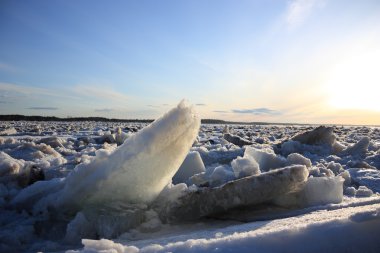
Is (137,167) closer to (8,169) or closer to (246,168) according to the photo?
(246,168)

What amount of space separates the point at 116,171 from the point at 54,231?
1.59ft

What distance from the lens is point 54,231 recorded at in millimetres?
2070

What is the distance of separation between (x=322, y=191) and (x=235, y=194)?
65cm

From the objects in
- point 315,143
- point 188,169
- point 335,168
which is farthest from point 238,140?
point 188,169

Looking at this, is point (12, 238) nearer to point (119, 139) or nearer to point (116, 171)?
point (116, 171)

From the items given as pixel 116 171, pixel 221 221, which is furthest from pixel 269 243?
pixel 116 171

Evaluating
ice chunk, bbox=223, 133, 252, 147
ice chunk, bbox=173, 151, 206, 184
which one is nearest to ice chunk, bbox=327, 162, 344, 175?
ice chunk, bbox=173, 151, 206, 184

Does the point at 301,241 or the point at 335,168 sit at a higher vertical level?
the point at 301,241

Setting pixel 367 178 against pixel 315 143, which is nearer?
pixel 367 178

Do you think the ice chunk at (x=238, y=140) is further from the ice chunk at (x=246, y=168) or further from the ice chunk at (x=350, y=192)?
the ice chunk at (x=246, y=168)

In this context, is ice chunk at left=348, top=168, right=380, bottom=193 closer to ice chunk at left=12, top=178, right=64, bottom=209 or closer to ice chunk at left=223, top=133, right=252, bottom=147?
ice chunk at left=12, top=178, right=64, bottom=209

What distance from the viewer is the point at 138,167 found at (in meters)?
2.10

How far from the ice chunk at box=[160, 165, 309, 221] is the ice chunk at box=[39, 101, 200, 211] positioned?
0.19 meters

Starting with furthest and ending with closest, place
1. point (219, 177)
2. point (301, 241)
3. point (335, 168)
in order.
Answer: point (335, 168), point (219, 177), point (301, 241)
